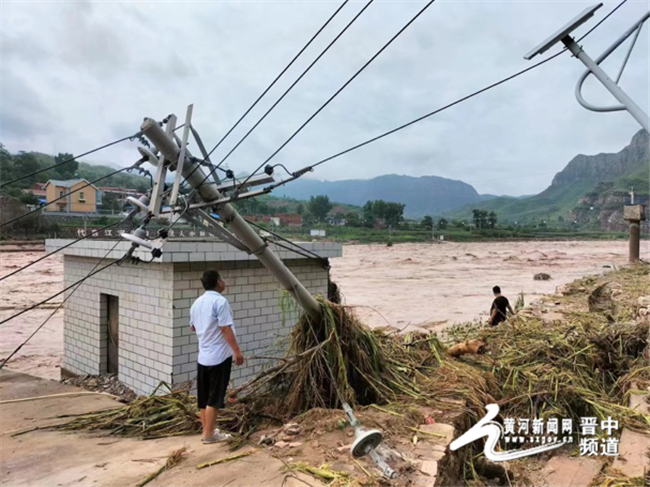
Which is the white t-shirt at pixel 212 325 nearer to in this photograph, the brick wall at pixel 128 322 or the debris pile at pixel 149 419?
the debris pile at pixel 149 419

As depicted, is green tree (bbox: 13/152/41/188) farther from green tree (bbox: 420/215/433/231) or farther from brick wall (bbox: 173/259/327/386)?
green tree (bbox: 420/215/433/231)

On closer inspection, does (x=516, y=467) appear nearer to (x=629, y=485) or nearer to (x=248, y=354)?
(x=629, y=485)

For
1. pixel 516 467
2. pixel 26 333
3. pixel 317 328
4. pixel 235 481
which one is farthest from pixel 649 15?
pixel 26 333

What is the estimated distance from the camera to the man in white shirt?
420 centimetres

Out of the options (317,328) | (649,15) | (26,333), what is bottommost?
(26,333)

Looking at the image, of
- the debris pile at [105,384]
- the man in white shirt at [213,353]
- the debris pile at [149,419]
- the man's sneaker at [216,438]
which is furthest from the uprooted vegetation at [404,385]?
the debris pile at [105,384]

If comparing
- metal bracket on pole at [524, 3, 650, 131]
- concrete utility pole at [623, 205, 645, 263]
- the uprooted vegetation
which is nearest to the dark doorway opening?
the uprooted vegetation

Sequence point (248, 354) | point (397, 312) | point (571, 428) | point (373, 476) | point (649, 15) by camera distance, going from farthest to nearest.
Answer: point (397, 312) → point (248, 354) → point (571, 428) → point (649, 15) → point (373, 476)

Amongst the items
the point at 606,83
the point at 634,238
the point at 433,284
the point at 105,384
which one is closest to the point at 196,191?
→ the point at 606,83

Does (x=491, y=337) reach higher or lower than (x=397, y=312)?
higher

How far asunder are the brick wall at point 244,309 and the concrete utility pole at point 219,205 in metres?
2.04

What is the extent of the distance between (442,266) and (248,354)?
3821cm

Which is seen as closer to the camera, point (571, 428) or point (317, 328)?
point (317, 328)

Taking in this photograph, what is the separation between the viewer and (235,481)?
10.9ft
